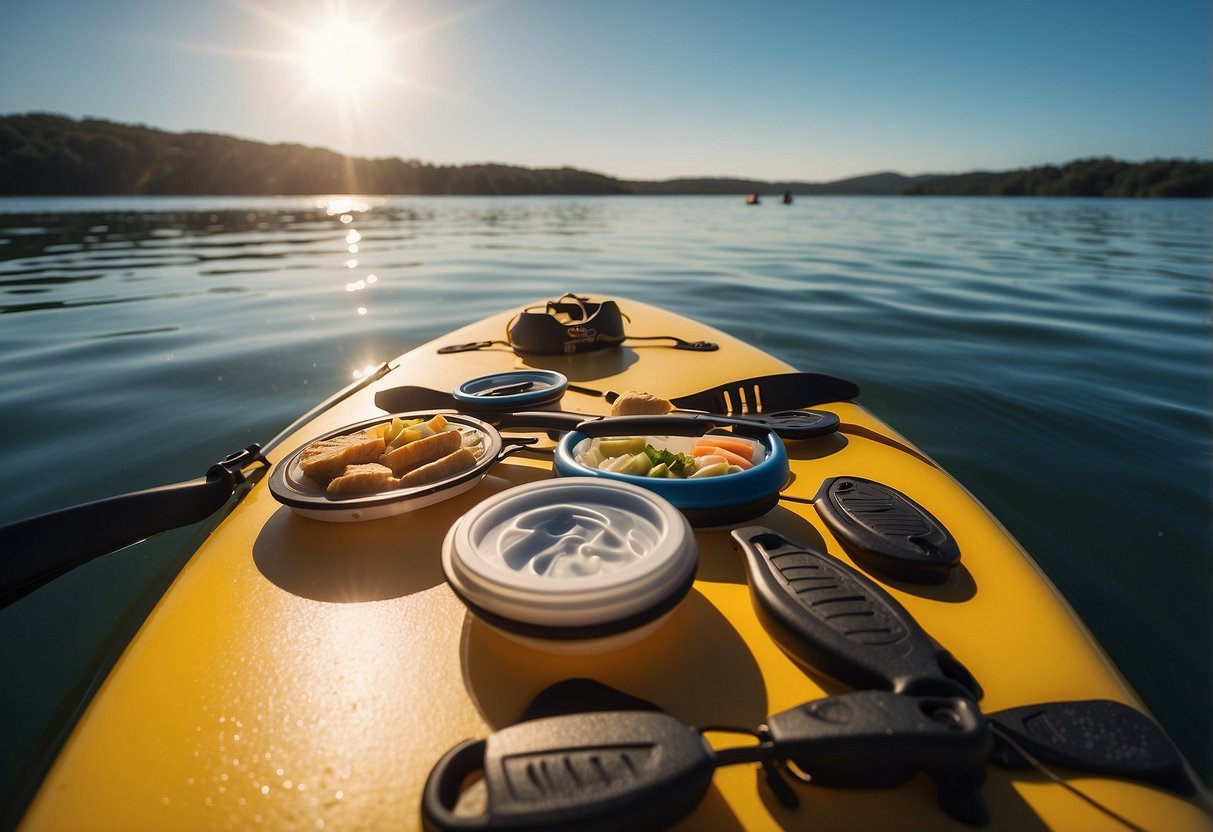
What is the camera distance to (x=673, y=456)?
159 cm

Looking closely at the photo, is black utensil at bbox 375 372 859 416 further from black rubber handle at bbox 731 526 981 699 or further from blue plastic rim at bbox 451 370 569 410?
black rubber handle at bbox 731 526 981 699

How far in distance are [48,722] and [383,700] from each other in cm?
190

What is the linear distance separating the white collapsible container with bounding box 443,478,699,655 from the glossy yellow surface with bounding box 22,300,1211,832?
19 cm

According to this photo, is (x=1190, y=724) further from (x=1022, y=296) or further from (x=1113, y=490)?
(x=1022, y=296)

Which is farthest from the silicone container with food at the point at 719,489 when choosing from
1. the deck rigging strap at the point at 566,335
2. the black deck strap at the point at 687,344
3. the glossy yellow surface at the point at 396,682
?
the black deck strap at the point at 687,344

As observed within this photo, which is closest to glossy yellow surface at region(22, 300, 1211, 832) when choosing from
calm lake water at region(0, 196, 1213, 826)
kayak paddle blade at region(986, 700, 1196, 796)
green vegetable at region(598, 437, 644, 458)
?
kayak paddle blade at region(986, 700, 1196, 796)

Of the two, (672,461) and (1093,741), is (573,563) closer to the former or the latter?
(672,461)

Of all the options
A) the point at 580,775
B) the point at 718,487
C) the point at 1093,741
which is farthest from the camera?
the point at 718,487

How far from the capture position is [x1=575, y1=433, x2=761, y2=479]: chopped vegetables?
1.55m

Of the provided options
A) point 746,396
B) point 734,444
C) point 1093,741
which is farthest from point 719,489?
point 746,396

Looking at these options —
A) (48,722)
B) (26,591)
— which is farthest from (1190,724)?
(48,722)

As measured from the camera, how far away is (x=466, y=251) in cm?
1505

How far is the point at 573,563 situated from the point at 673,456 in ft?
1.96

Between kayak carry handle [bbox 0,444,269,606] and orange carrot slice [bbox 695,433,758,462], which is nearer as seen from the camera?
kayak carry handle [bbox 0,444,269,606]
